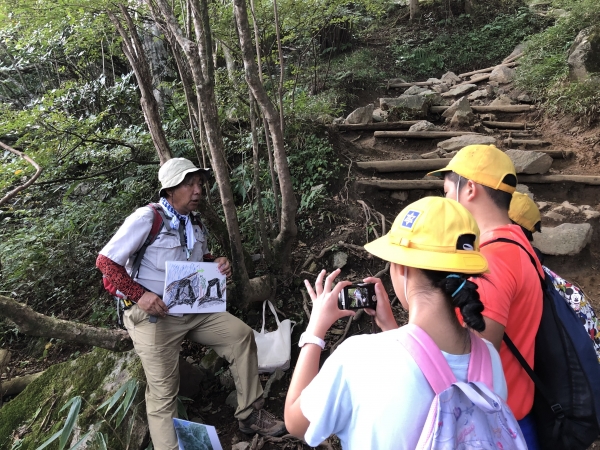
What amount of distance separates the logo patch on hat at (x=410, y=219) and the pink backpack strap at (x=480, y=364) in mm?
410

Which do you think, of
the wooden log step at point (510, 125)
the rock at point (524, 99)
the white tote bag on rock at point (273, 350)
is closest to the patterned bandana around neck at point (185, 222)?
the white tote bag on rock at point (273, 350)

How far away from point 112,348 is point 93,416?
0.56 m

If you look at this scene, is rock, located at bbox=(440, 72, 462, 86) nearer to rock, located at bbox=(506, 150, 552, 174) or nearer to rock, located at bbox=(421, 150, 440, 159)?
rock, located at bbox=(421, 150, 440, 159)

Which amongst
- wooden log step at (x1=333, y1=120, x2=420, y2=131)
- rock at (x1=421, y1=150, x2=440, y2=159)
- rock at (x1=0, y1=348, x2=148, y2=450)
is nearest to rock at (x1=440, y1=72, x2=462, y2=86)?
wooden log step at (x1=333, y1=120, x2=420, y2=131)

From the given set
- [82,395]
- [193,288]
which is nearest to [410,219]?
[193,288]

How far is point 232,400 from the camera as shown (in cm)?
340

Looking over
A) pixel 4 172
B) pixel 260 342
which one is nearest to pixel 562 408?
pixel 260 342

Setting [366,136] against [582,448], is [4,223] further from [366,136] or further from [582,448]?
[582,448]

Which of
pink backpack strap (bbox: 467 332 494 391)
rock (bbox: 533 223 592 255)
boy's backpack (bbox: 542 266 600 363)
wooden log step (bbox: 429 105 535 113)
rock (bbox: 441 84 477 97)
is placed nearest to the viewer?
pink backpack strap (bbox: 467 332 494 391)

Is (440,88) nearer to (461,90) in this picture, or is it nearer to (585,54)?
(461,90)

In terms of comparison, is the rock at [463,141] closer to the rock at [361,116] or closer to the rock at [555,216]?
the rock at [361,116]

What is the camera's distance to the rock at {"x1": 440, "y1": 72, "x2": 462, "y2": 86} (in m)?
11.8

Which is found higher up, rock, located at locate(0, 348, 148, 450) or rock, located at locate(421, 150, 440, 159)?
rock, located at locate(421, 150, 440, 159)

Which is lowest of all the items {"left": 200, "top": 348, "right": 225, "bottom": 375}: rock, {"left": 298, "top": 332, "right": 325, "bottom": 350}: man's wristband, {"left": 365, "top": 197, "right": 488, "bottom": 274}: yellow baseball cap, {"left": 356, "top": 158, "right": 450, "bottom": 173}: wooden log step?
{"left": 200, "top": 348, "right": 225, "bottom": 375}: rock
